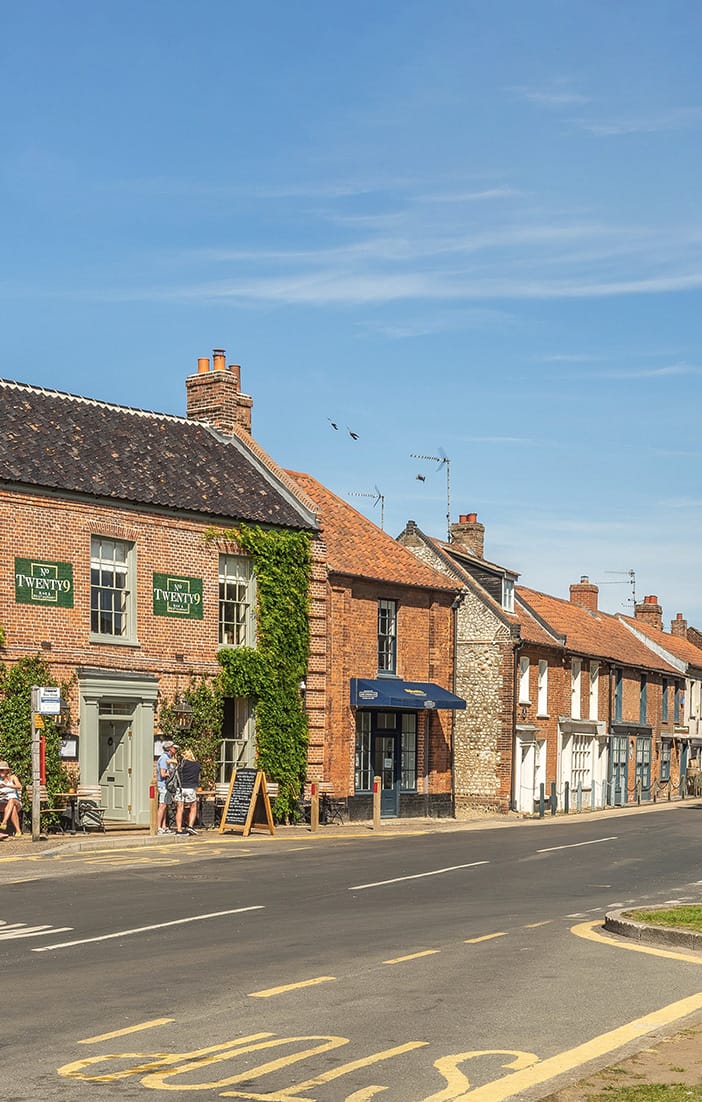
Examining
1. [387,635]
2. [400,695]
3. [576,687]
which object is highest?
[387,635]

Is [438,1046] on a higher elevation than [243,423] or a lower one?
lower

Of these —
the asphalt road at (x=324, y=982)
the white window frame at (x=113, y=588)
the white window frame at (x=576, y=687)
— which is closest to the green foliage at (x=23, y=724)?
the white window frame at (x=113, y=588)

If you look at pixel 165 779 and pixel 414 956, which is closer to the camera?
pixel 414 956

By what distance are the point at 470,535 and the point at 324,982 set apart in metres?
38.9

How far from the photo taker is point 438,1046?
30.0ft

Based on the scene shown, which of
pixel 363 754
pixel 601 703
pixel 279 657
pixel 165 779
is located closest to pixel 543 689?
pixel 601 703

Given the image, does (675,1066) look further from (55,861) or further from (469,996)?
(55,861)

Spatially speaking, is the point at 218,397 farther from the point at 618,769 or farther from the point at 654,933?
the point at 618,769

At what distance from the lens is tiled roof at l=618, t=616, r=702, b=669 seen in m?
67.4

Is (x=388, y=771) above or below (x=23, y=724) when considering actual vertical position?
below

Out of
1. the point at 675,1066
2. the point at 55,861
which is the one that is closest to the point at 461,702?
the point at 55,861

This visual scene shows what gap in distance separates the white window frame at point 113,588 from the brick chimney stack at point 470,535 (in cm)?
2080

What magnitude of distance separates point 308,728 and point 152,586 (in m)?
6.09

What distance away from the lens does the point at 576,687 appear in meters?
51.6
